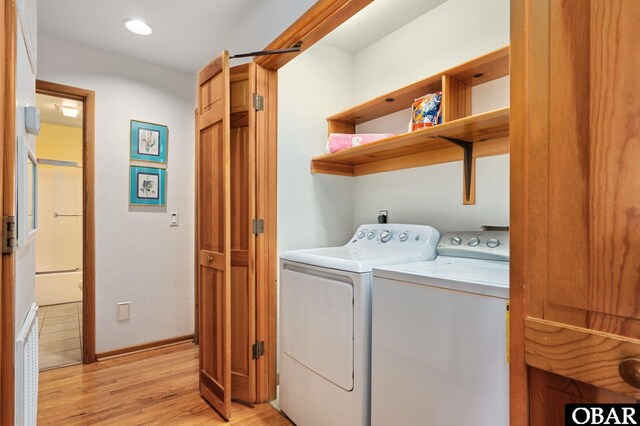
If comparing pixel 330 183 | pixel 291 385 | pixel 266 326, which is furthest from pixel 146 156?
pixel 291 385

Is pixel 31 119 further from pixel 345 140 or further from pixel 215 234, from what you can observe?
pixel 345 140

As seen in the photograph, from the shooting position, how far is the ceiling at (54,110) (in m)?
3.66

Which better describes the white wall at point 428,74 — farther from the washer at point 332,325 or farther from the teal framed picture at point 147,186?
the teal framed picture at point 147,186

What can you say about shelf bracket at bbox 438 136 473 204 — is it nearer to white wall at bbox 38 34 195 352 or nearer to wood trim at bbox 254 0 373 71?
wood trim at bbox 254 0 373 71

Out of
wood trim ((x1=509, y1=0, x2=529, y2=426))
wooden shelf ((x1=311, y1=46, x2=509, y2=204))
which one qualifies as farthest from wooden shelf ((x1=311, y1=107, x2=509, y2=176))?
wood trim ((x1=509, y1=0, x2=529, y2=426))

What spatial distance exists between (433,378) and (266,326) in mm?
1189

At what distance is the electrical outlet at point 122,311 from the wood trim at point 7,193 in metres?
2.01

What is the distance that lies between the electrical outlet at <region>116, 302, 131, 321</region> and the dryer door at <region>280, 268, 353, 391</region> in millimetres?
1644

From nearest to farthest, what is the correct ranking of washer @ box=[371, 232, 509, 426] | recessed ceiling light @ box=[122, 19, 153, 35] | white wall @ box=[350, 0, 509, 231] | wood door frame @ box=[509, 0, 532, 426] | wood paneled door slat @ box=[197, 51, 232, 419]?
wood door frame @ box=[509, 0, 532, 426] < washer @ box=[371, 232, 509, 426] < white wall @ box=[350, 0, 509, 231] < wood paneled door slat @ box=[197, 51, 232, 419] < recessed ceiling light @ box=[122, 19, 153, 35]

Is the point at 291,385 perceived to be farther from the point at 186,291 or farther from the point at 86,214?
the point at 86,214

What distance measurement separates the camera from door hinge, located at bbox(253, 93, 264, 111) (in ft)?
6.50

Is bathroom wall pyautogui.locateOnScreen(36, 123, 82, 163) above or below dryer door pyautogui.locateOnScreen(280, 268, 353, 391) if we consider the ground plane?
above

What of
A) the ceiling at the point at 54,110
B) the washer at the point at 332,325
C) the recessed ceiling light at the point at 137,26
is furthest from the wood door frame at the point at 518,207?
the ceiling at the point at 54,110

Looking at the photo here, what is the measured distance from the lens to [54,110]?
406 centimetres
